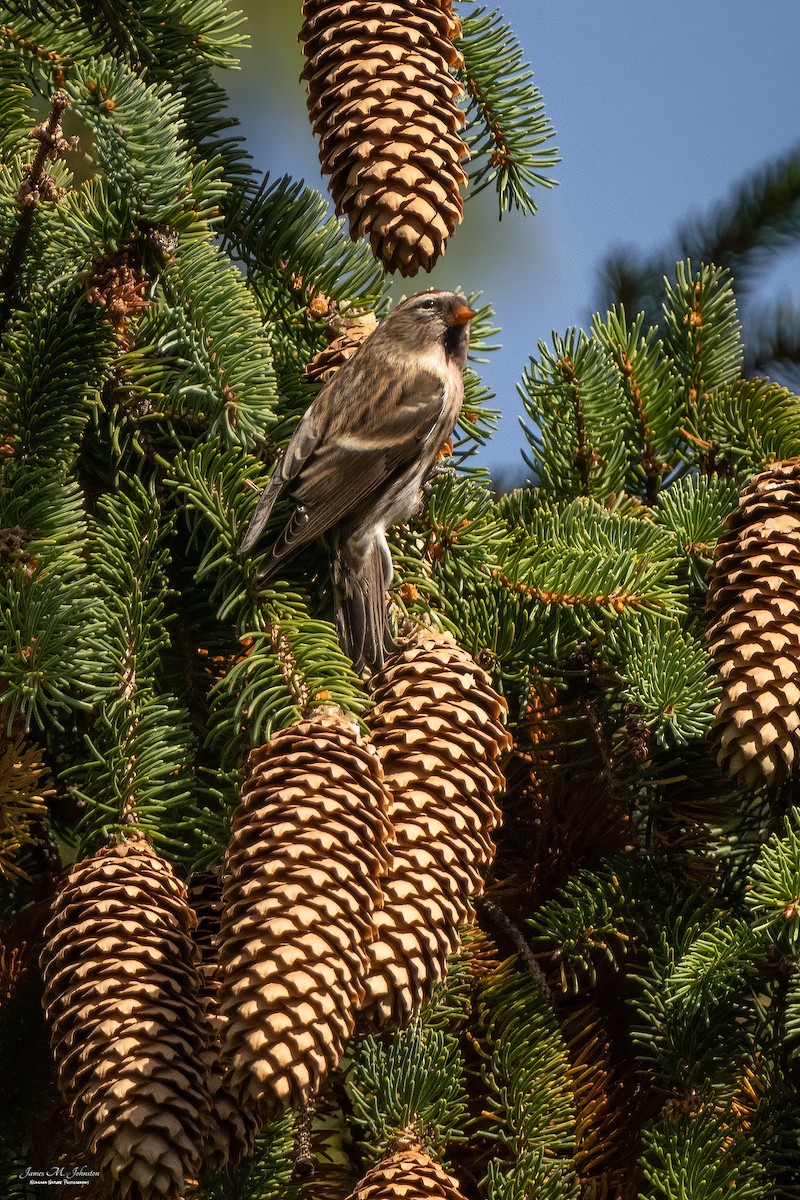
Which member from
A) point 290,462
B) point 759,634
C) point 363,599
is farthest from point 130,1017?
point 759,634

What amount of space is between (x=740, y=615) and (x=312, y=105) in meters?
1.01

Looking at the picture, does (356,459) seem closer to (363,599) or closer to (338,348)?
(338,348)

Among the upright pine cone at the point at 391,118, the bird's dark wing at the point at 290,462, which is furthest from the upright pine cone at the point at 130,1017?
the upright pine cone at the point at 391,118

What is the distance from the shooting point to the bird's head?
7.93 feet

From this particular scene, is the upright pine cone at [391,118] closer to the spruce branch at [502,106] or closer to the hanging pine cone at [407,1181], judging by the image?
the spruce branch at [502,106]

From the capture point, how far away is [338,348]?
2.10 meters

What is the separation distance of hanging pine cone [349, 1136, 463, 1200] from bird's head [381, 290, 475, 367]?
1.37 metres

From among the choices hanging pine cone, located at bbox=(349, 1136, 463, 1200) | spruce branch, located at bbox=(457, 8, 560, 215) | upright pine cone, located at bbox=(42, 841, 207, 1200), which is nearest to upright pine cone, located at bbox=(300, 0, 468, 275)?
spruce branch, located at bbox=(457, 8, 560, 215)

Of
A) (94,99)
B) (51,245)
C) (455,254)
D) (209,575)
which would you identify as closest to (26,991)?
(209,575)

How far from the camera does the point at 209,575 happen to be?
1.83m

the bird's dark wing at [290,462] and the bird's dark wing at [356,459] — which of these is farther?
the bird's dark wing at [356,459]

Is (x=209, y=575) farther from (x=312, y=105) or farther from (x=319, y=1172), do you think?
(x=319, y=1172)

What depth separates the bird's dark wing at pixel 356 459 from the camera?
6.40ft

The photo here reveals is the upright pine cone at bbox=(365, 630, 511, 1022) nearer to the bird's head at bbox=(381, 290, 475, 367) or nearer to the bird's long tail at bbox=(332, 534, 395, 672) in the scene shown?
the bird's long tail at bbox=(332, 534, 395, 672)
